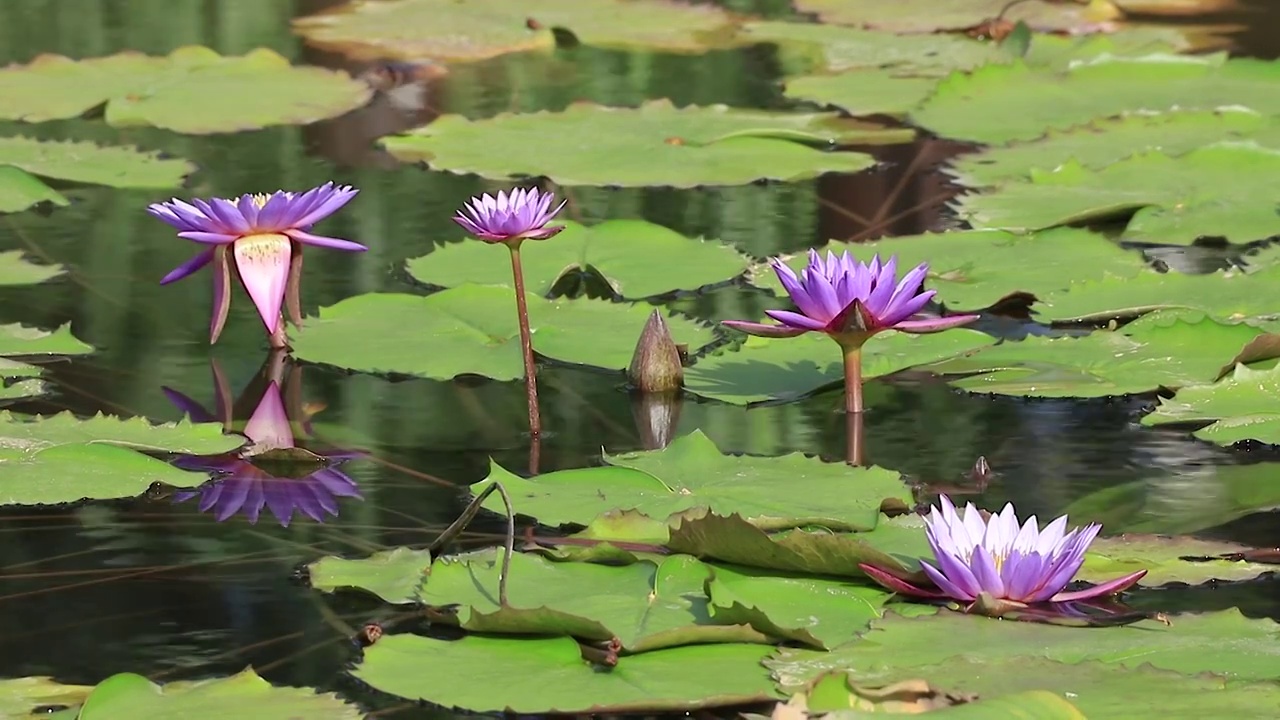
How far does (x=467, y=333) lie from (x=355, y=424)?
382 mm

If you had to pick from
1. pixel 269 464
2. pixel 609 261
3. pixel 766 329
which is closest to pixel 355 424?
pixel 269 464

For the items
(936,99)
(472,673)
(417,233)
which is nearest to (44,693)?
(472,673)

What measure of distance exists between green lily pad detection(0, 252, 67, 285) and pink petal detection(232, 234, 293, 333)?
2.49 feet

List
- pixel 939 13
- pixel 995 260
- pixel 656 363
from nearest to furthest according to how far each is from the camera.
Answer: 1. pixel 656 363
2. pixel 995 260
3. pixel 939 13

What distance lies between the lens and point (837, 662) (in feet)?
6.37

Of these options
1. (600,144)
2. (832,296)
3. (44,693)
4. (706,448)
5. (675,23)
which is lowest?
(44,693)

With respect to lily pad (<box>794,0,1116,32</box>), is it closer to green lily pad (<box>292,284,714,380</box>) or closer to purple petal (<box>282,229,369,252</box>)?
green lily pad (<box>292,284,714,380</box>)

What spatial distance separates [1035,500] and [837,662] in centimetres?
70

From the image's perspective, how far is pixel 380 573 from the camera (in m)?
2.24

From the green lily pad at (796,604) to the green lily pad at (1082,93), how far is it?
9.42ft

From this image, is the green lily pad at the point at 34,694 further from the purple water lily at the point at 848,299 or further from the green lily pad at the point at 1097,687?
the purple water lily at the point at 848,299

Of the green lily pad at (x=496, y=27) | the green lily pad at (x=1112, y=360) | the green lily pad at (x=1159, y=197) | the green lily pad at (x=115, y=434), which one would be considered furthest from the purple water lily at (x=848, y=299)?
the green lily pad at (x=496, y=27)

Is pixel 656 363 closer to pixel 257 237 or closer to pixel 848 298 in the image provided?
pixel 848 298

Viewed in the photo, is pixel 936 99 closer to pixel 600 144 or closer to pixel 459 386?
pixel 600 144
